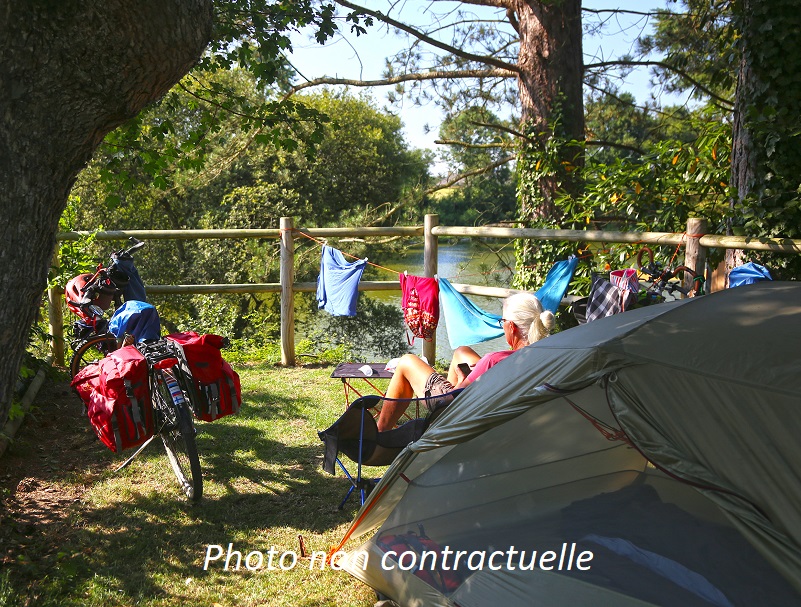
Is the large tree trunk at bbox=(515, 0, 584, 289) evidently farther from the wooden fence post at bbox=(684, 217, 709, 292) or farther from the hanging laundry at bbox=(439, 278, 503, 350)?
the wooden fence post at bbox=(684, 217, 709, 292)

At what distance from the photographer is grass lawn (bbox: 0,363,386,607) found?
8.87 ft

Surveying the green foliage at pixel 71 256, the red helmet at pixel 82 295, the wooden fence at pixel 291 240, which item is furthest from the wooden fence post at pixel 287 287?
the red helmet at pixel 82 295

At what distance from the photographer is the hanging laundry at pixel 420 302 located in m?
5.35

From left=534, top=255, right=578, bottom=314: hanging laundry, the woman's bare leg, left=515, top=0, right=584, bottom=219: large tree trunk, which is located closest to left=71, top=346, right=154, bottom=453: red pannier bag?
the woman's bare leg

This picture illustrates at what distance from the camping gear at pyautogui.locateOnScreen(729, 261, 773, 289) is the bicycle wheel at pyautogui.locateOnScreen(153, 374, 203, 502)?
282 centimetres

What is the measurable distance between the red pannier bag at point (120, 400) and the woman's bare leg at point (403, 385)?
1.12 m

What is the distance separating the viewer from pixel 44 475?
3883mm

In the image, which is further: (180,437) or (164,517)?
(180,437)

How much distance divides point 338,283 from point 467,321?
136 cm

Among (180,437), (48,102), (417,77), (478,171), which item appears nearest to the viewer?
(48,102)

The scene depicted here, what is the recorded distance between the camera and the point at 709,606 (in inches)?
84.6

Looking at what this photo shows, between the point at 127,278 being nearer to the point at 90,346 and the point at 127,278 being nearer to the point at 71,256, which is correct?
the point at 90,346

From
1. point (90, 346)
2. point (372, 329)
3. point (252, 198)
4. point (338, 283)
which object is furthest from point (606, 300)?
point (252, 198)

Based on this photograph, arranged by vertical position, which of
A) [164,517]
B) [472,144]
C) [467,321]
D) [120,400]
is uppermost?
[472,144]
